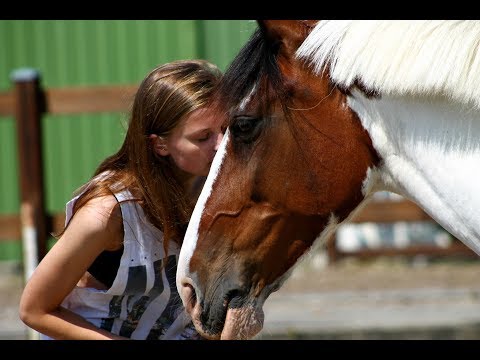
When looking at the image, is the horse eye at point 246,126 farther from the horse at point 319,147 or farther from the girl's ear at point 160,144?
the girl's ear at point 160,144

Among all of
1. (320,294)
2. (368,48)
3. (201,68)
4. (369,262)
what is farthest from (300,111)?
(369,262)

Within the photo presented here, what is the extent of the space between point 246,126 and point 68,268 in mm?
625

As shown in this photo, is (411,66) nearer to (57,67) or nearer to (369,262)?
(369,262)

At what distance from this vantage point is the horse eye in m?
1.97

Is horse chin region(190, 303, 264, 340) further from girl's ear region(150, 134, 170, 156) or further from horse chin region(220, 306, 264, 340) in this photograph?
girl's ear region(150, 134, 170, 156)

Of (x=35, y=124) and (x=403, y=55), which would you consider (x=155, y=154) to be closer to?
(x=403, y=55)

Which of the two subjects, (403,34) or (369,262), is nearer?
(403,34)

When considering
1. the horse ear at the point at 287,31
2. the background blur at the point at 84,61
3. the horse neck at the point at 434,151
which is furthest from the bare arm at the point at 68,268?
the background blur at the point at 84,61

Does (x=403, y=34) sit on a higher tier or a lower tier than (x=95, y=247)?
higher

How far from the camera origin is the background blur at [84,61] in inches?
317

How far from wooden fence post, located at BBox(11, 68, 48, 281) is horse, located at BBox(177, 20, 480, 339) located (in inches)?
121

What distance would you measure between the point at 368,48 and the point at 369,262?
5901 mm

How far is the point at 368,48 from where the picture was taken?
5.97ft

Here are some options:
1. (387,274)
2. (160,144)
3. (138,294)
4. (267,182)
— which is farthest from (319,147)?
(387,274)
